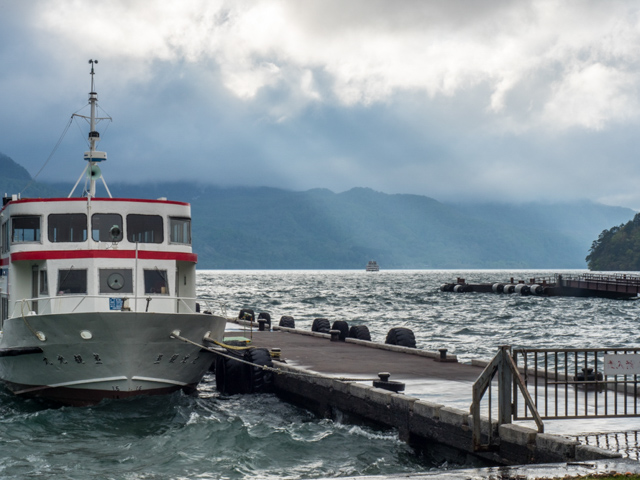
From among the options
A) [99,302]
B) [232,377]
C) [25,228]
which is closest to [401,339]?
[232,377]

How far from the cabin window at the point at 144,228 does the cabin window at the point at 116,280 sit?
1047 millimetres

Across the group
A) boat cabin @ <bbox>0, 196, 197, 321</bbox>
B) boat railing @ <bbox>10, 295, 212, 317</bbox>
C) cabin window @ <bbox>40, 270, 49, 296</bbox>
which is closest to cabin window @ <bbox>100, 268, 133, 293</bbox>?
boat cabin @ <bbox>0, 196, 197, 321</bbox>

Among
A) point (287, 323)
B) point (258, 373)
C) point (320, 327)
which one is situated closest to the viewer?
point (258, 373)

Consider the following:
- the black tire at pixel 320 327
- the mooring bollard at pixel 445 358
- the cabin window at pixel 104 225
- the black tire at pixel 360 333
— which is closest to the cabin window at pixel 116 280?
the cabin window at pixel 104 225

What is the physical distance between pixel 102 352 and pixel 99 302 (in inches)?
65.3

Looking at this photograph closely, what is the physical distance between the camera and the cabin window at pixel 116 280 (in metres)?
20.6

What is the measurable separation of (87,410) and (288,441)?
583cm

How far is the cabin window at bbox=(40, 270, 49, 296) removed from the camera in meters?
20.9

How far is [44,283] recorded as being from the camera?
21172 mm

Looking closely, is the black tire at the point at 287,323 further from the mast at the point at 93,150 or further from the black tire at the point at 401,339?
the mast at the point at 93,150

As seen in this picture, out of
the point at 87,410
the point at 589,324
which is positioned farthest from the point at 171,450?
the point at 589,324

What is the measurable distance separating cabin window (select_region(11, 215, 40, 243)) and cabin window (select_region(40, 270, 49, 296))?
942mm

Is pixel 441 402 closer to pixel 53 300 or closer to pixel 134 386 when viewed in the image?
pixel 134 386

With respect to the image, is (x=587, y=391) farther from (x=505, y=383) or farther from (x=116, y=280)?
(x=116, y=280)
